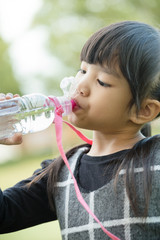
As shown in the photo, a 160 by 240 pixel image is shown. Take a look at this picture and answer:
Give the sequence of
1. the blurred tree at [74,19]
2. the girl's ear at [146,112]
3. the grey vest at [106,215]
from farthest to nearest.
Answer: the blurred tree at [74,19]
the girl's ear at [146,112]
the grey vest at [106,215]

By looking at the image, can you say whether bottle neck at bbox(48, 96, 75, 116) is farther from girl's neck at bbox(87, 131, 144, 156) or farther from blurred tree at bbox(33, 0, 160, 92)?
blurred tree at bbox(33, 0, 160, 92)

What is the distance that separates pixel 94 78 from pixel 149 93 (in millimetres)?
142

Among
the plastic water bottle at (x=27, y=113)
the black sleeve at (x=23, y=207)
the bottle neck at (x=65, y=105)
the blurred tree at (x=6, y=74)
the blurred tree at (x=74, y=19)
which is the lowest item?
the blurred tree at (x=6, y=74)

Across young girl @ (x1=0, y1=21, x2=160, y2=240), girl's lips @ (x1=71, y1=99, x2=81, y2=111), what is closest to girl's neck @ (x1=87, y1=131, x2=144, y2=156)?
young girl @ (x1=0, y1=21, x2=160, y2=240)

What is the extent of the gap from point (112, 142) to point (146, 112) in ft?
0.38

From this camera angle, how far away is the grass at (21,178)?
2876mm

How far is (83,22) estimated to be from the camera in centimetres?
509

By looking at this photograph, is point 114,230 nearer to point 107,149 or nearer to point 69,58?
point 107,149

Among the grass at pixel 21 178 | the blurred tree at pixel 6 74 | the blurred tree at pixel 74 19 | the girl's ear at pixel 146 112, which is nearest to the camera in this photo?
the girl's ear at pixel 146 112

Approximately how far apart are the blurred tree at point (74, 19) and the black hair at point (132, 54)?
3.88 m

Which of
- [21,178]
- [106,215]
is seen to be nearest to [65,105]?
[106,215]

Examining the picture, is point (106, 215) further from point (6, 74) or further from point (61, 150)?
point (6, 74)

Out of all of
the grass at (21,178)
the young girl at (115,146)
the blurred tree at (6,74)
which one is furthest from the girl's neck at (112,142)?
the blurred tree at (6,74)

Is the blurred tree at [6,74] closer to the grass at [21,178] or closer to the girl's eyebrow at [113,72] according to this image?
the grass at [21,178]
